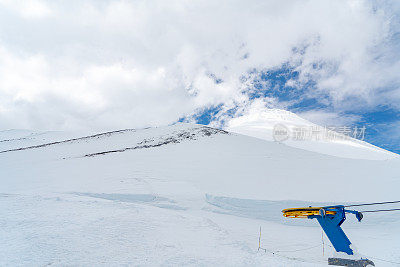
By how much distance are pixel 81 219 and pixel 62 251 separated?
6.63 ft

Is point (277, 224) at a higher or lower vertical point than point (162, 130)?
lower

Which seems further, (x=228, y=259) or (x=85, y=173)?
(x=85, y=173)

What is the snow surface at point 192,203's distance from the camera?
5285 millimetres

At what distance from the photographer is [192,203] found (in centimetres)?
1312

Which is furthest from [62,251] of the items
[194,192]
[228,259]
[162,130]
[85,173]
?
[162,130]

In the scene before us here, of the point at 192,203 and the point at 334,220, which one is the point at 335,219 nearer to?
the point at 334,220

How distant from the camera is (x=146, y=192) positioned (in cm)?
1338

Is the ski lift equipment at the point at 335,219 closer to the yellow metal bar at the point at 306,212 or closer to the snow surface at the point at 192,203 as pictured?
the yellow metal bar at the point at 306,212

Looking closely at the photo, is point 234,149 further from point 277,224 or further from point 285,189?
point 277,224

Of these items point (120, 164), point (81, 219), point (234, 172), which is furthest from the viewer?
point (120, 164)
